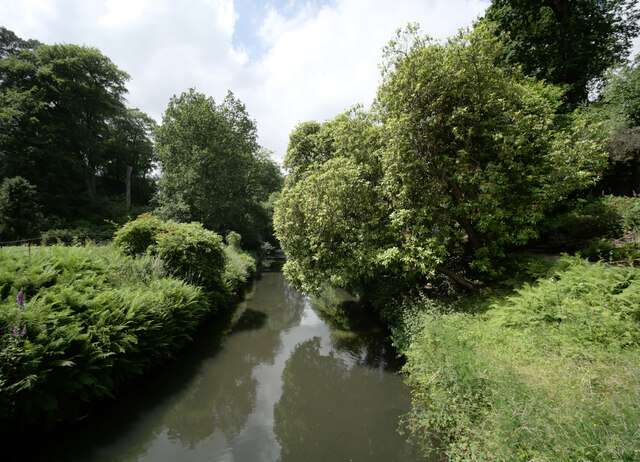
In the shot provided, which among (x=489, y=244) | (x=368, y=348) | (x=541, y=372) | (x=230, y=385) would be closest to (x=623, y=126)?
(x=489, y=244)

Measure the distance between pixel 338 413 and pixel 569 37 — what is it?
2166 centimetres

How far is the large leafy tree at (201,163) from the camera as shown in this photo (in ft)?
76.2

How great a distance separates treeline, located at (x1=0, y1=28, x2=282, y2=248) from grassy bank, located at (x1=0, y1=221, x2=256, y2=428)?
1534cm

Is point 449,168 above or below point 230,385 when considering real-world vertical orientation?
above

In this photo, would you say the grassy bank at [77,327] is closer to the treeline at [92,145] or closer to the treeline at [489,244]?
the treeline at [489,244]

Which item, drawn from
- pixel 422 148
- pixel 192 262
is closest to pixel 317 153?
pixel 422 148

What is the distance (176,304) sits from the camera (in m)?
7.97

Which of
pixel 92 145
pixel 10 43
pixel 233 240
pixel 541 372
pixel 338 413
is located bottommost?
pixel 338 413

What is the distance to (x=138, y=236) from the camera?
1109 cm

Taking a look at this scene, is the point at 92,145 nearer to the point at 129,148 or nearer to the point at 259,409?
the point at 129,148

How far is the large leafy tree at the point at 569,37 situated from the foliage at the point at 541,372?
14002 millimetres

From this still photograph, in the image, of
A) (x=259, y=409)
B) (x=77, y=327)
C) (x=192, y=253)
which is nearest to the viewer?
(x=77, y=327)

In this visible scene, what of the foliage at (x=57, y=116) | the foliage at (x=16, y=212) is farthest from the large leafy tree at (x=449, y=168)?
the foliage at (x=57, y=116)

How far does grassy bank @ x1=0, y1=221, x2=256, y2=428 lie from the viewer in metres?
4.32
